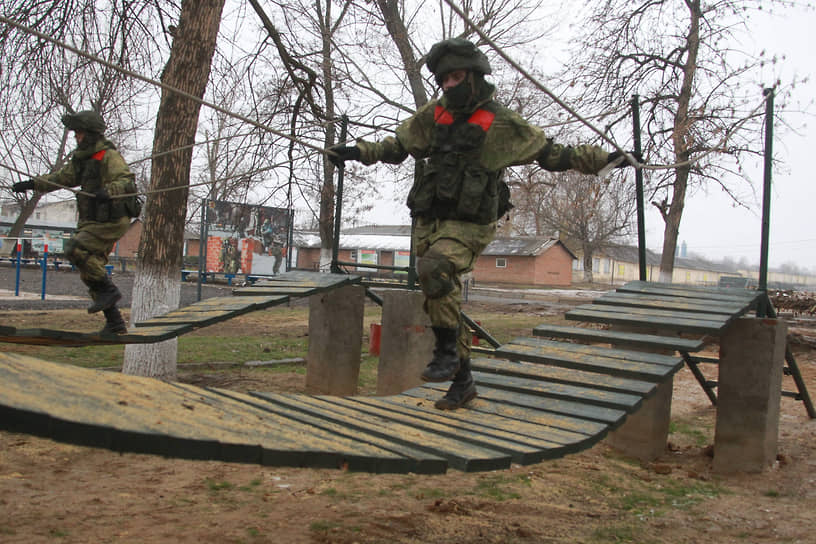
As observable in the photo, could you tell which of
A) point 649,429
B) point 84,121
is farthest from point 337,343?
point 84,121

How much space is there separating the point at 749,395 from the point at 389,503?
323 cm

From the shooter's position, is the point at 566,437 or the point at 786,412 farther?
the point at 786,412

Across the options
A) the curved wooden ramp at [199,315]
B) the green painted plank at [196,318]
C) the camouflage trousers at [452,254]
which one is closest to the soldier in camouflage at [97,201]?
the curved wooden ramp at [199,315]

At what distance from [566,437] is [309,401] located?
1442 millimetres

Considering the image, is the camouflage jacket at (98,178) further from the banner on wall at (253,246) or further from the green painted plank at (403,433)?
the banner on wall at (253,246)

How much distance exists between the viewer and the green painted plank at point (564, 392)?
4.15 meters

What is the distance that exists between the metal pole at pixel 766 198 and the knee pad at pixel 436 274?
3712 mm

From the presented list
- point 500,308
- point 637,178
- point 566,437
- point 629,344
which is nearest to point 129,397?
point 566,437

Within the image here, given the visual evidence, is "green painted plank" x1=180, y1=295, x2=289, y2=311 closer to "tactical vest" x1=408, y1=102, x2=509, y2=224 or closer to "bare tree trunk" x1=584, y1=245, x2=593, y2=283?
"tactical vest" x1=408, y1=102, x2=509, y2=224

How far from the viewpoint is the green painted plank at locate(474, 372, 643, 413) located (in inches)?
163

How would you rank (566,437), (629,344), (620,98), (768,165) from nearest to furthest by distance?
(566,437)
(629,344)
(768,165)
(620,98)

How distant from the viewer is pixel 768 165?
626 centimetres

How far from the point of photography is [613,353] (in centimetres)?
520

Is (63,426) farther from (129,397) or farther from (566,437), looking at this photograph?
(566,437)
